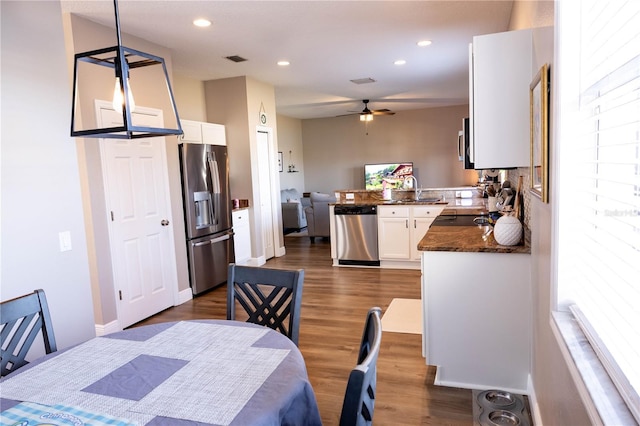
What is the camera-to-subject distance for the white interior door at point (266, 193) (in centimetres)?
630

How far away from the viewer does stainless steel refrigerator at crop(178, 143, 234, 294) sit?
4.70 m

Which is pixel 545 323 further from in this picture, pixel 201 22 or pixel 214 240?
pixel 214 240

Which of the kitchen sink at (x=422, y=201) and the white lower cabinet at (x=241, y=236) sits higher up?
the kitchen sink at (x=422, y=201)

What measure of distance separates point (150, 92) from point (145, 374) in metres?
3.42

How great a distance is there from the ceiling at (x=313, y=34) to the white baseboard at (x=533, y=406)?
2.93 metres

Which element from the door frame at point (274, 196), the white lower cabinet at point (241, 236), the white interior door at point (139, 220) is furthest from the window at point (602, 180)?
the door frame at point (274, 196)

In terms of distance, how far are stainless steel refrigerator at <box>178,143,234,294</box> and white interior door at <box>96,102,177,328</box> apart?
30 cm

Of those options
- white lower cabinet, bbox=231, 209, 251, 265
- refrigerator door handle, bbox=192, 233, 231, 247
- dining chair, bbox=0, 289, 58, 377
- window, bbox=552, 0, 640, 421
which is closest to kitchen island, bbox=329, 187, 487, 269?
white lower cabinet, bbox=231, 209, 251, 265

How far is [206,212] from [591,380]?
4.39m

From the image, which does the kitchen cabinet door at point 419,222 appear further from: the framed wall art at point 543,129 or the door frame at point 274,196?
the framed wall art at point 543,129

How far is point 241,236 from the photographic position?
585cm

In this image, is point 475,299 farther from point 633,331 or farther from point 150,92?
point 150,92

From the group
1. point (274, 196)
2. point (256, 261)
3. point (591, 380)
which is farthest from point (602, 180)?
point (274, 196)

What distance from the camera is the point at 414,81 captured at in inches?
272
